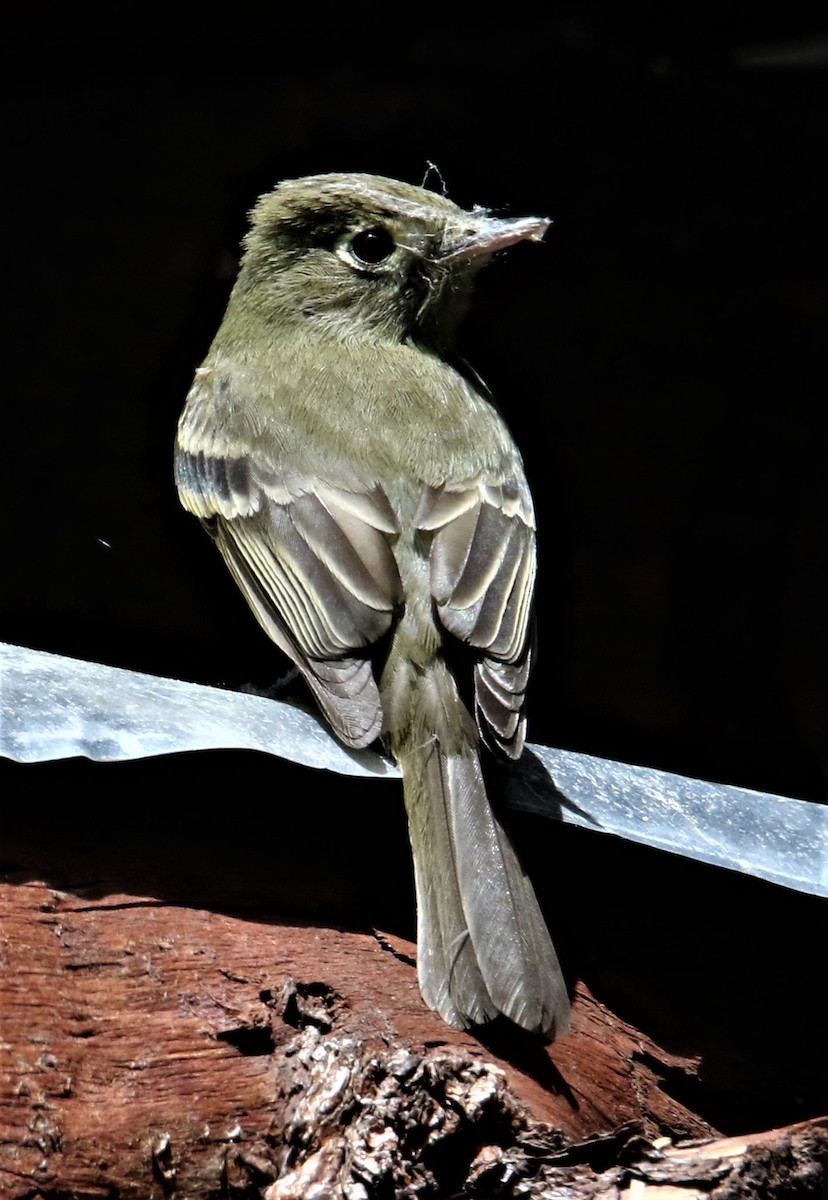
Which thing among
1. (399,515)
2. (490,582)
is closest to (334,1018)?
(490,582)

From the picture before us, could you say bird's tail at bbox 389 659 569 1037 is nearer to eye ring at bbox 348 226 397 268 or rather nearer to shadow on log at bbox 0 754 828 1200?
shadow on log at bbox 0 754 828 1200

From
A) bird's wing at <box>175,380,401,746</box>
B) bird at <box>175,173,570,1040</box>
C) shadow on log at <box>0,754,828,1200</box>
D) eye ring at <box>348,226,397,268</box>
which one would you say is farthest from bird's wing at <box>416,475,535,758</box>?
eye ring at <box>348,226,397,268</box>

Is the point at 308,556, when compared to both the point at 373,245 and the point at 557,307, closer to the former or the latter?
Result: the point at 373,245

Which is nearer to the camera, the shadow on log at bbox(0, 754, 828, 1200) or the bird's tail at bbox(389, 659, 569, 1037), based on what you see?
the shadow on log at bbox(0, 754, 828, 1200)

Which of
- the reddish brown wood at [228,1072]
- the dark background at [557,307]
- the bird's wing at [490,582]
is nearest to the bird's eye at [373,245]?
the bird's wing at [490,582]

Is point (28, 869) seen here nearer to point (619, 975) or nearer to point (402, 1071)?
point (402, 1071)
